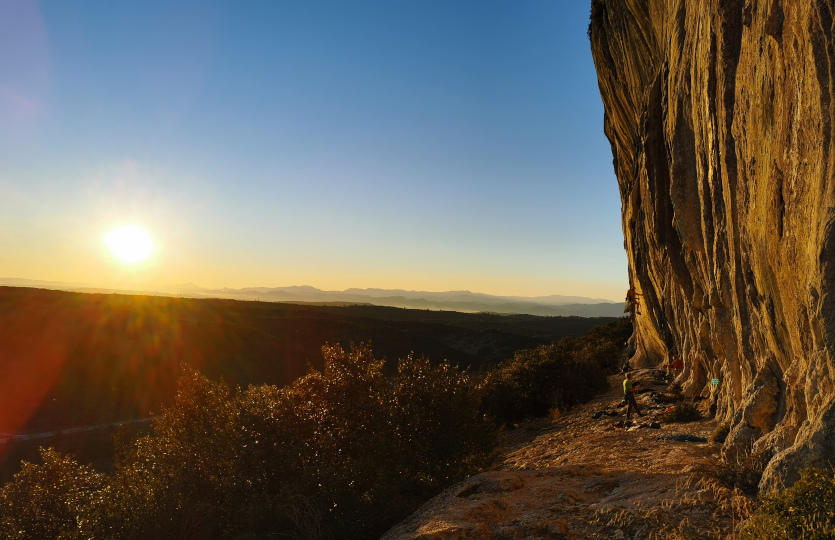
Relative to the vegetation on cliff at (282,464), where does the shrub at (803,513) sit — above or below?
above

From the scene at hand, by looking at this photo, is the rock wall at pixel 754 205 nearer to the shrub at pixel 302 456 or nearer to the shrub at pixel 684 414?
the shrub at pixel 684 414

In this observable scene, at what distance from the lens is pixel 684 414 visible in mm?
11727

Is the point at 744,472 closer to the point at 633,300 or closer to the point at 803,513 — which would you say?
the point at 803,513

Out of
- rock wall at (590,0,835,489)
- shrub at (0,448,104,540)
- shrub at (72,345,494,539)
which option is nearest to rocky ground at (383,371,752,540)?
rock wall at (590,0,835,489)

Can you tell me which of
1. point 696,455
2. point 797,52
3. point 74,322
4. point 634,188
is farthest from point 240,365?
point 797,52

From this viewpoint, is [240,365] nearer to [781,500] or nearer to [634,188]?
[634,188]

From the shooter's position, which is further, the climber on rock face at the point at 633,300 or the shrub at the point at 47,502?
the climber on rock face at the point at 633,300

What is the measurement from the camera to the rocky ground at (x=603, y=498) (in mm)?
5656

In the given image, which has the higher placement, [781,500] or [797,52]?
[797,52]

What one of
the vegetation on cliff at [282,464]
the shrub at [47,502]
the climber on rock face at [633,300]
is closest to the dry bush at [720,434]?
the vegetation on cliff at [282,464]

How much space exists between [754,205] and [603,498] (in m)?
5.03

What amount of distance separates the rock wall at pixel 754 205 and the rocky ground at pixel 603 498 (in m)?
0.83

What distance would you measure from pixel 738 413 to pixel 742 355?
166 cm

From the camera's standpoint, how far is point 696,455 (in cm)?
829
